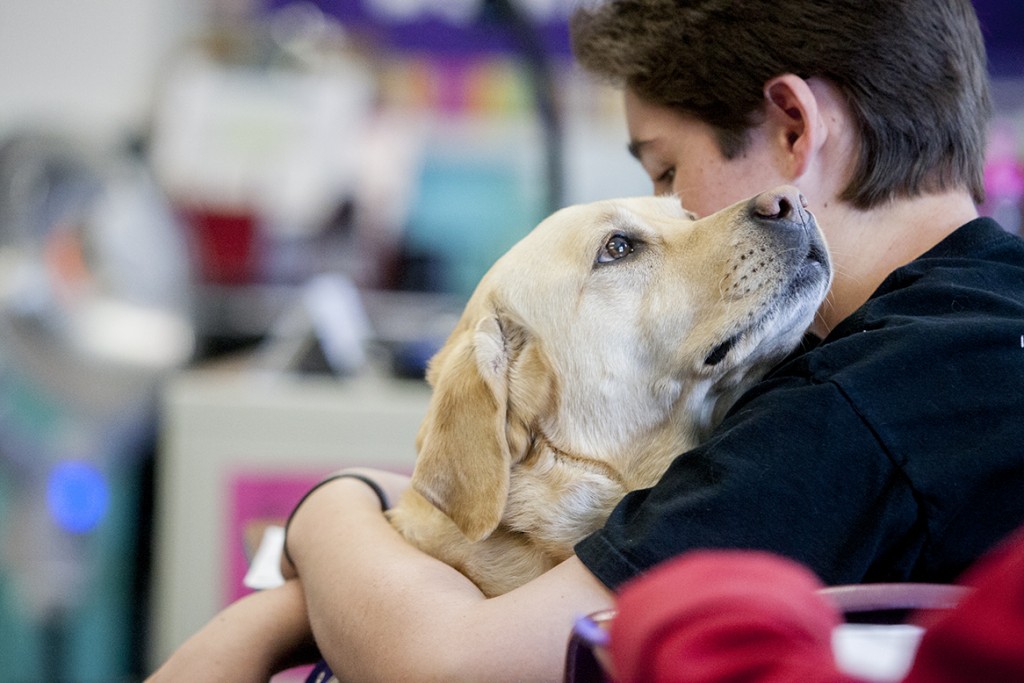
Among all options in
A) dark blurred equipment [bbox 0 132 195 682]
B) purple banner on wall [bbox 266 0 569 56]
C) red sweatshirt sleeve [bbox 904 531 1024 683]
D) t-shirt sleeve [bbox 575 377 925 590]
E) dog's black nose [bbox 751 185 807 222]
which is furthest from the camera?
purple banner on wall [bbox 266 0 569 56]

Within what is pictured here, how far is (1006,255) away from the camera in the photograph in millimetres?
1026

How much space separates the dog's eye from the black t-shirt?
426mm

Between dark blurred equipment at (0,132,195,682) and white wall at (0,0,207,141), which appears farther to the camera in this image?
white wall at (0,0,207,141)

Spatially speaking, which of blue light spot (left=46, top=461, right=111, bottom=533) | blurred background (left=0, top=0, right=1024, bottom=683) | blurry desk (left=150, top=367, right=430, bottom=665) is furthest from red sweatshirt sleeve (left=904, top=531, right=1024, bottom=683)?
blue light spot (left=46, top=461, right=111, bottom=533)

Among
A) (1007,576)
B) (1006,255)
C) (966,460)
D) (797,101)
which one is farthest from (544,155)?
(1007,576)

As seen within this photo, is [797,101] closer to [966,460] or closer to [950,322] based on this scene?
[950,322]

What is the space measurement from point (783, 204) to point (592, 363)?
294 mm

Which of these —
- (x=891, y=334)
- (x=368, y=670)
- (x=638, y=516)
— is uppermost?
(x=891, y=334)

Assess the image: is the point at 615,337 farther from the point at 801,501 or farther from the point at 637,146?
the point at 801,501

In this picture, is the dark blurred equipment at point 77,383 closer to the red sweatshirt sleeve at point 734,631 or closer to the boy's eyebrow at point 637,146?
the boy's eyebrow at point 637,146

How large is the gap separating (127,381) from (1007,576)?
3.15 metres

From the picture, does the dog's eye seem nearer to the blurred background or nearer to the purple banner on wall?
the blurred background

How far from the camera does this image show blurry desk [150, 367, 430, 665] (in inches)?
103

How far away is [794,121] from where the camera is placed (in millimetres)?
1243
